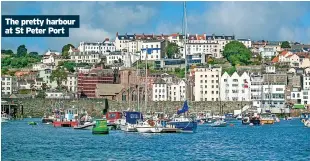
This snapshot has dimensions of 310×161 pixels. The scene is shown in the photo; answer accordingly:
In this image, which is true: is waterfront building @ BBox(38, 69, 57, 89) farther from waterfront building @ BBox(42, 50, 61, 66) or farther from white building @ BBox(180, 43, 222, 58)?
white building @ BBox(180, 43, 222, 58)

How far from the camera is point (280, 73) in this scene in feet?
295

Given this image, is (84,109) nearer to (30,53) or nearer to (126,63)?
(126,63)

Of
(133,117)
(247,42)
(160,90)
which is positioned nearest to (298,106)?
(160,90)

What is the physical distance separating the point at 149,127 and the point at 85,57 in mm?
81508

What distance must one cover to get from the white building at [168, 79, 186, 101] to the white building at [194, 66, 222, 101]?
99.2 inches

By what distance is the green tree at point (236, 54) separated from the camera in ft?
350

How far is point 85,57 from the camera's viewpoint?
118688 mm

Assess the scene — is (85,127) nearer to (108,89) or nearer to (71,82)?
(108,89)

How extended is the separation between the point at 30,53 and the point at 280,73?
4938 centimetres

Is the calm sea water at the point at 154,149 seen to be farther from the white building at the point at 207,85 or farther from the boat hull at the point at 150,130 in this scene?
the white building at the point at 207,85

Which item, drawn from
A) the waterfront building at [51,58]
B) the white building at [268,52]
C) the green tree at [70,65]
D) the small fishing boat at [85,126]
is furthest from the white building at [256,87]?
the waterfront building at [51,58]

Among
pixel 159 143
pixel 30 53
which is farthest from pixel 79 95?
pixel 159 143

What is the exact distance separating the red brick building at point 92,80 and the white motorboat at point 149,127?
169 ft

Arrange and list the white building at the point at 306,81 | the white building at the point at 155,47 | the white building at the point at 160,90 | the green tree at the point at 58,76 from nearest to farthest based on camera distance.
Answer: the white building at the point at 160,90
the white building at the point at 306,81
the green tree at the point at 58,76
the white building at the point at 155,47
